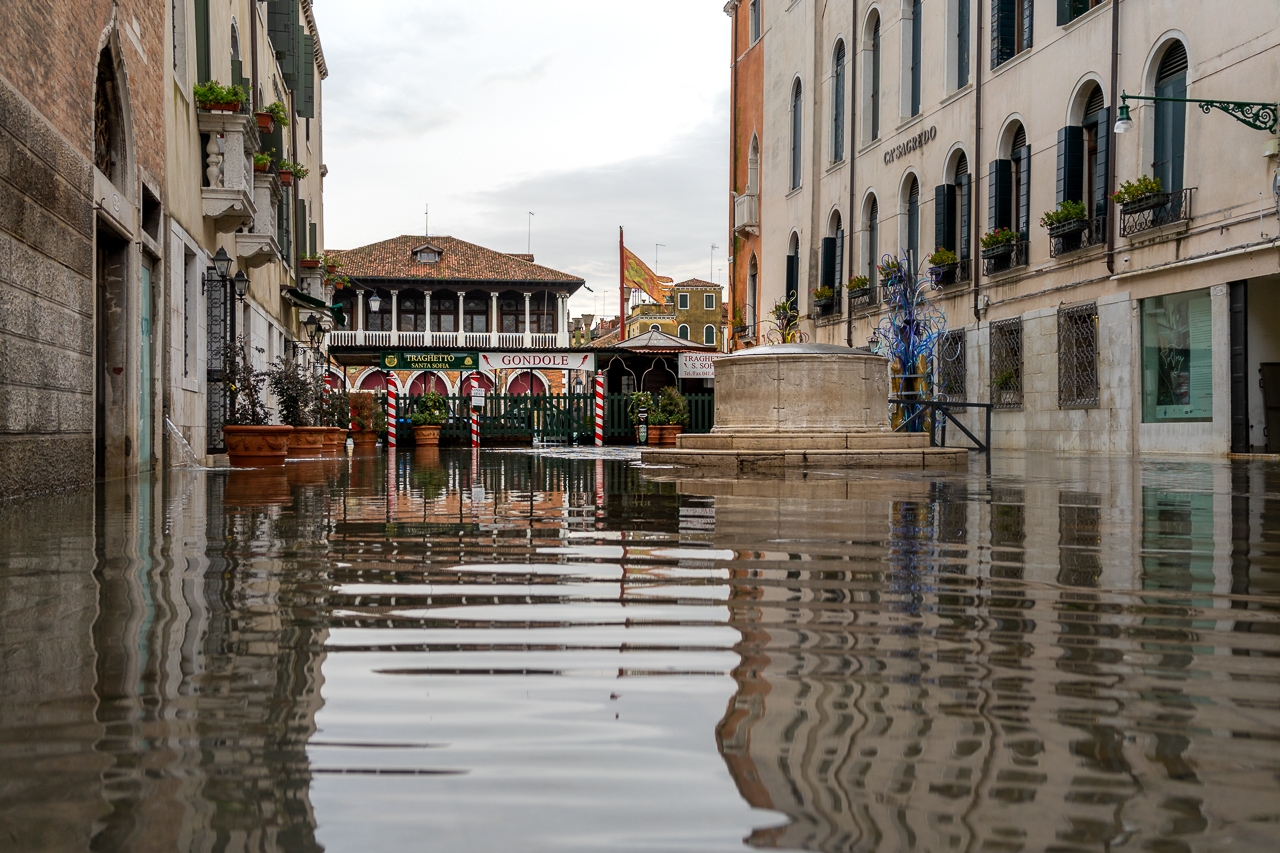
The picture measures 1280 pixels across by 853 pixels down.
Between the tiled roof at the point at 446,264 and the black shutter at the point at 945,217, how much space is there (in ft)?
127

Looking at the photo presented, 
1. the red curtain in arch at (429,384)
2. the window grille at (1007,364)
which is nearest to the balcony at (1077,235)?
the window grille at (1007,364)

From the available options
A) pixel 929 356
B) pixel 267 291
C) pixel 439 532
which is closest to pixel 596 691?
pixel 439 532

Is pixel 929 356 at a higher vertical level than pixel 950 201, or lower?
lower

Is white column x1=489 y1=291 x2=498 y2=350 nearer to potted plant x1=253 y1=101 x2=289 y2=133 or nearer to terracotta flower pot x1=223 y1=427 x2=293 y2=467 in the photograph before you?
potted plant x1=253 y1=101 x2=289 y2=133

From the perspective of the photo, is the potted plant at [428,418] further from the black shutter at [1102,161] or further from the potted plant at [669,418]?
the black shutter at [1102,161]

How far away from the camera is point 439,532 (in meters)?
5.07

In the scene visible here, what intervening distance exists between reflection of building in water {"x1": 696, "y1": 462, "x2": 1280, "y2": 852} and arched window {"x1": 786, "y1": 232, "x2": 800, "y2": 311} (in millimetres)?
29983

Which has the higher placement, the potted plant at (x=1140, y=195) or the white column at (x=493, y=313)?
the white column at (x=493, y=313)

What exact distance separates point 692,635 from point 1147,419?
17.9 metres

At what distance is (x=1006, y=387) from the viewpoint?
22750mm

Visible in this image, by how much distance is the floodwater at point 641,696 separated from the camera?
132 centimetres

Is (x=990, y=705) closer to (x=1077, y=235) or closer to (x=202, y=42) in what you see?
(x=202, y=42)

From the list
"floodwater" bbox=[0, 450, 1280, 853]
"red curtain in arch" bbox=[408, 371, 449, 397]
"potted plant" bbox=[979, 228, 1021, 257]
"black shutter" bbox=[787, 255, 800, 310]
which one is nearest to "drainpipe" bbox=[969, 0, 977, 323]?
"potted plant" bbox=[979, 228, 1021, 257]

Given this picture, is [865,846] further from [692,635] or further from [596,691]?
[692,635]
